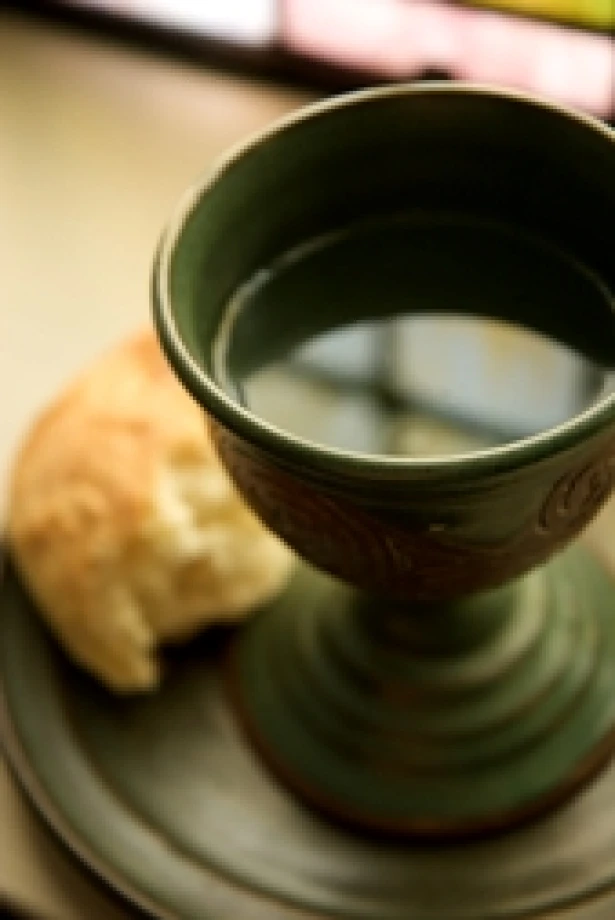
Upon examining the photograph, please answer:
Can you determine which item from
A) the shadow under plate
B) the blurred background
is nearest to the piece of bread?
the shadow under plate

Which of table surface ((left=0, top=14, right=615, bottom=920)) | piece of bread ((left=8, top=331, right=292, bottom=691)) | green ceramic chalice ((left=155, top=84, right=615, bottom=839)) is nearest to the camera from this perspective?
green ceramic chalice ((left=155, top=84, right=615, bottom=839))

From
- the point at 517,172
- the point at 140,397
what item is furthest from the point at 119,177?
the point at 517,172

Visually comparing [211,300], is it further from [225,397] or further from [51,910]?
[51,910]

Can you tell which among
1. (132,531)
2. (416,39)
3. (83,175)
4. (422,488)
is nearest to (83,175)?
(83,175)

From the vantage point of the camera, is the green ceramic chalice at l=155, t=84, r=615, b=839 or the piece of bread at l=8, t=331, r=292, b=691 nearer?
the green ceramic chalice at l=155, t=84, r=615, b=839

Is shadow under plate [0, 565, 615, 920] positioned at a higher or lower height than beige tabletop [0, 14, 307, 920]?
lower

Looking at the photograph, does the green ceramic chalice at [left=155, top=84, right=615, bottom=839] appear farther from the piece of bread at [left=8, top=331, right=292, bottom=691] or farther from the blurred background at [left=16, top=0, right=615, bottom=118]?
the blurred background at [left=16, top=0, right=615, bottom=118]

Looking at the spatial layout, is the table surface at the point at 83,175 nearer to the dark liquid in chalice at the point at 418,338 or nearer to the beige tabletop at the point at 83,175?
the beige tabletop at the point at 83,175
